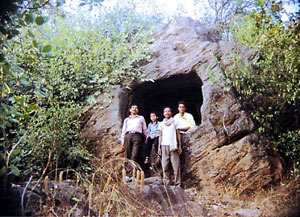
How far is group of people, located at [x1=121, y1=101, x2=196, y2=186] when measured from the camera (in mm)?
7938

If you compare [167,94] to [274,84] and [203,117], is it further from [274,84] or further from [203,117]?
[274,84]

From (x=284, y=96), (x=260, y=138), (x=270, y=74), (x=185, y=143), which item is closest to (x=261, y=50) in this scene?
(x=270, y=74)

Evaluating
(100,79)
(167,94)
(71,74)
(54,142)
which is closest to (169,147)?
(54,142)

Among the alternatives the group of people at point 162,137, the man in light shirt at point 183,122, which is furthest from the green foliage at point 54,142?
the man in light shirt at point 183,122

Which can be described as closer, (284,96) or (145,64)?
(284,96)

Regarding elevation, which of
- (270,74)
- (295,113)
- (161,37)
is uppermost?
(161,37)

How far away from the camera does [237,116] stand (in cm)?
867

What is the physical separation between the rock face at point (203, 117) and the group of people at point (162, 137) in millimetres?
422

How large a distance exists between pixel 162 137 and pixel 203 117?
4.62ft

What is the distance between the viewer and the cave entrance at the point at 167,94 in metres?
10.4

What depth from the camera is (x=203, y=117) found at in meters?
8.79

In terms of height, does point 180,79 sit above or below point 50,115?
above

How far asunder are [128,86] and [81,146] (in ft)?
8.25

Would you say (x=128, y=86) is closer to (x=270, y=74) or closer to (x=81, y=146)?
(x=81, y=146)
